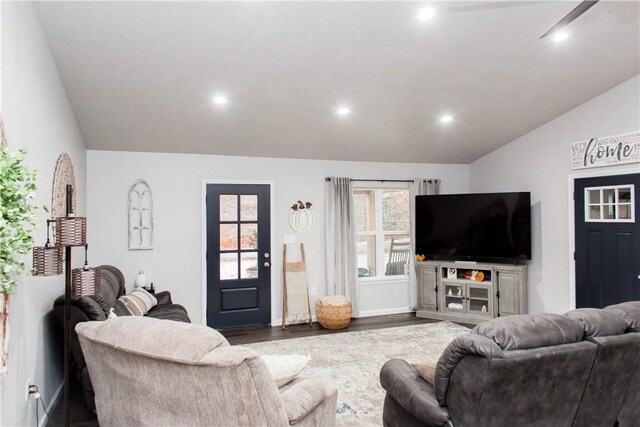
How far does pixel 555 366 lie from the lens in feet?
6.11

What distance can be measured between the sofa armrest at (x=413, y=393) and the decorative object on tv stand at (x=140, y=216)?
3.81 meters

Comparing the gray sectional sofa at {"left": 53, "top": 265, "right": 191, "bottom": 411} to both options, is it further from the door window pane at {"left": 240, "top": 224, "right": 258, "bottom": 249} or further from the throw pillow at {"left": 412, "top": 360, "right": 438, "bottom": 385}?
the throw pillow at {"left": 412, "top": 360, "right": 438, "bottom": 385}

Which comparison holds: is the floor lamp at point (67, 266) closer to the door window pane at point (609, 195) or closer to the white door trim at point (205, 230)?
the white door trim at point (205, 230)

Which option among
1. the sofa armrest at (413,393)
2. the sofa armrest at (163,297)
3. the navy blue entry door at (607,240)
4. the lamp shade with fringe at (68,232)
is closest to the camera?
the sofa armrest at (413,393)

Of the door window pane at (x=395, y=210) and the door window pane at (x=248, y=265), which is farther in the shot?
the door window pane at (x=395, y=210)

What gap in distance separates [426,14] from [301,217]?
11.1 feet

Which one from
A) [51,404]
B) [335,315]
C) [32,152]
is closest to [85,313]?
[51,404]

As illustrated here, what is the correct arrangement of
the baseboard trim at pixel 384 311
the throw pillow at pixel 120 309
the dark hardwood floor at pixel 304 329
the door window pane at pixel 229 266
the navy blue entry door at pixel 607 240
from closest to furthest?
the throw pillow at pixel 120 309 → the navy blue entry door at pixel 607 240 → the dark hardwood floor at pixel 304 329 → the door window pane at pixel 229 266 → the baseboard trim at pixel 384 311

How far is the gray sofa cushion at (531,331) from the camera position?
72.2 inches

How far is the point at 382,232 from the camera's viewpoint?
6.35 meters

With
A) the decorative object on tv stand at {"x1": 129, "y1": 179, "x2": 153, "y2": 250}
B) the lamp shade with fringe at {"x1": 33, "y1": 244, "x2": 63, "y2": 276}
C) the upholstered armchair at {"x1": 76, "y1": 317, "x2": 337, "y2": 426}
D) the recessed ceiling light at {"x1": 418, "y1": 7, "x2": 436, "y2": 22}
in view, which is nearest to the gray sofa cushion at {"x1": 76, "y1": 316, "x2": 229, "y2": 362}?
the upholstered armchair at {"x1": 76, "y1": 317, "x2": 337, "y2": 426}

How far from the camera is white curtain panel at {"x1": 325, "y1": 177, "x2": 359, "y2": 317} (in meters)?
5.87

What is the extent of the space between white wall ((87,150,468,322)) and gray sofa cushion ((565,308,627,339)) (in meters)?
4.07

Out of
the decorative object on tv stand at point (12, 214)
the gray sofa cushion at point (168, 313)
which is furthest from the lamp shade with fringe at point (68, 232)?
the gray sofa cushion at point (168, 313)
